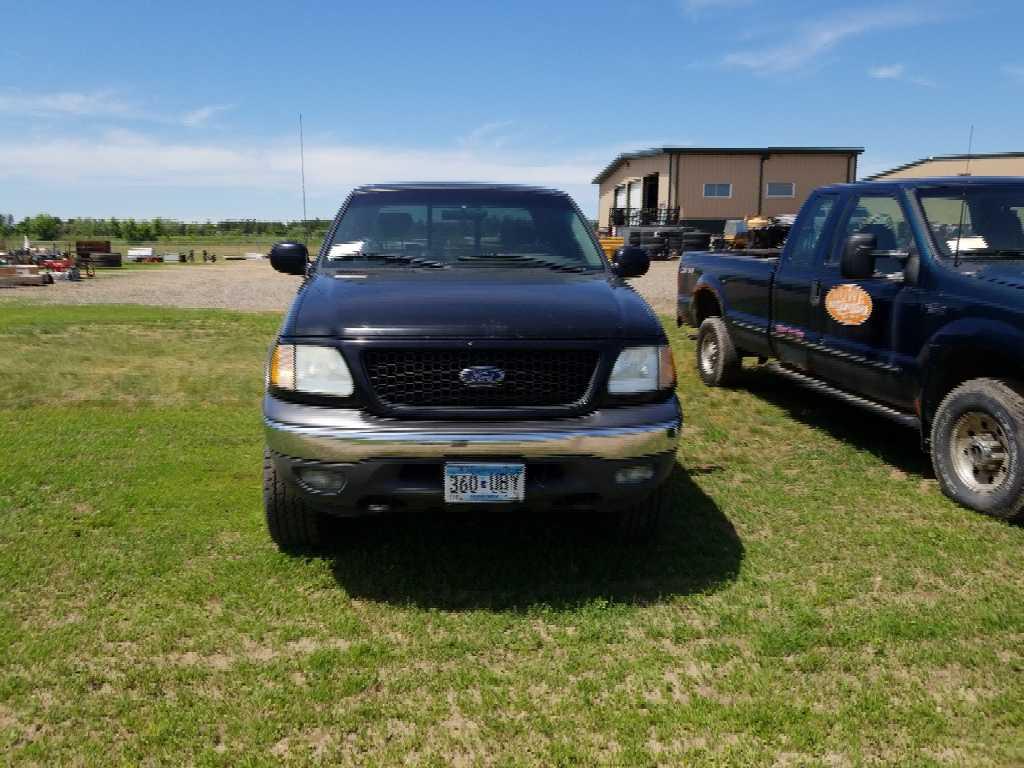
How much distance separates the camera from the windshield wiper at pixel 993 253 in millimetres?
5070

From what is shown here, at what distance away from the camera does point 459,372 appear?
3447 mm

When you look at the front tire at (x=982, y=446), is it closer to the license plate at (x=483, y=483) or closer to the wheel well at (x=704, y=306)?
the license plate at (x=483, y=483)

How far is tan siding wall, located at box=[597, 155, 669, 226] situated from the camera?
4084 centimetres

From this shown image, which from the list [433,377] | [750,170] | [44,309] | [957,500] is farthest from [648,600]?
[750,170]

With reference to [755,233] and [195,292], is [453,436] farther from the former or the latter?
[755,233]

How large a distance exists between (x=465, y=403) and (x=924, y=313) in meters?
3.30

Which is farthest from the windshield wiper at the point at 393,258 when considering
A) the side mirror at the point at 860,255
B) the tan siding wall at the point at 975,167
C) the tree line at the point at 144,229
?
the tree line at the point at 144,229

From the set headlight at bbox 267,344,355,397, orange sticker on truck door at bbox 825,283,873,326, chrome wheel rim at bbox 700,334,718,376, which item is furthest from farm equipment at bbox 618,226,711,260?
headlight at bbox 267,344,355,397

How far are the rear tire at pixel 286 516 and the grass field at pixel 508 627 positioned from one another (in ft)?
0.38

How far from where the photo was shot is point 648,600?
141 inches

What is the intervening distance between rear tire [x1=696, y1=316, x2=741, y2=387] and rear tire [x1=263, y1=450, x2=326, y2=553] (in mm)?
5265

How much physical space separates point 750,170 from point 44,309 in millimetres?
34032

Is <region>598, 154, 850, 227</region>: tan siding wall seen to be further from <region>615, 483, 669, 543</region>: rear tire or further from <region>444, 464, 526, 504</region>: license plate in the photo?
<region>444, 464, 526, 504</region>: license plate

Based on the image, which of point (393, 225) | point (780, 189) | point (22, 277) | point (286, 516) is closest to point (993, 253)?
point (393, 225)
